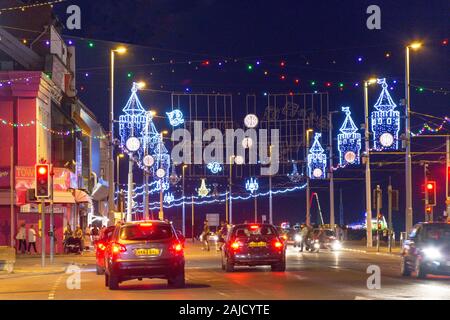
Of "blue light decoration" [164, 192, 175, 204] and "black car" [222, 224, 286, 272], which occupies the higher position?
"blue light decoration" [164, 192, 175, 204]

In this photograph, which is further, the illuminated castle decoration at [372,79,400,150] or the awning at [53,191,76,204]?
the illuminated castle decoration at [372,79,400,150]

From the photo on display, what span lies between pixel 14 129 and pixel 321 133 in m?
35.7

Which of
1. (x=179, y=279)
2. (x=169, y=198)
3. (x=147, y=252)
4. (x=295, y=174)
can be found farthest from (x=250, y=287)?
(x=169, y=198)

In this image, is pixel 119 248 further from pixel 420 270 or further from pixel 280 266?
pixel 420 270

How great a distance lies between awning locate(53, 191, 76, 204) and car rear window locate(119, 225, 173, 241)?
24916mm

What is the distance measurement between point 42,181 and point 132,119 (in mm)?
28326

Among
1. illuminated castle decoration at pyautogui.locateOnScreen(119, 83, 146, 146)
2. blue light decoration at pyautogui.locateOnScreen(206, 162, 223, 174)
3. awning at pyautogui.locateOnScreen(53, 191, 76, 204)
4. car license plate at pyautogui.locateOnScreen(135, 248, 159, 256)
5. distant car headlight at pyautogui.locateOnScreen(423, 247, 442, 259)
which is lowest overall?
distant car headlight at pyautogui.locateOnScreen(423, 247, 442, 259)

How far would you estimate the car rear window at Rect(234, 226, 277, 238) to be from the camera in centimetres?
3103

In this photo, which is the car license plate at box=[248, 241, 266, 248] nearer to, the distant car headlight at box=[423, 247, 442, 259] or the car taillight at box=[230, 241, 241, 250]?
the car taillight at box=[230, 241, 241, 250]

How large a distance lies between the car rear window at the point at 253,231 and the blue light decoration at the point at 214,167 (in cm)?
4365

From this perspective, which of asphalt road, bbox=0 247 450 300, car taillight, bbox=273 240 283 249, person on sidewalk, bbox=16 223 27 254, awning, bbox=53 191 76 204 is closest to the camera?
asphalt road, bbox=0 247 450 300

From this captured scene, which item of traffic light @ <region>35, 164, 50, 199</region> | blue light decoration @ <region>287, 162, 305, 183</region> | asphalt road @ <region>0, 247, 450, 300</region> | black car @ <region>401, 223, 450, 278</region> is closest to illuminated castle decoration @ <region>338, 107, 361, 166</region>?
blue light decoration @ <region>287, 162, 305, 183</region>

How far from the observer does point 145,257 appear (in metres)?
23.5
